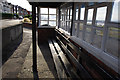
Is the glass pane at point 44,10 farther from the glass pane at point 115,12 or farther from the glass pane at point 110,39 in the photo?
the glass pane at point 115,12

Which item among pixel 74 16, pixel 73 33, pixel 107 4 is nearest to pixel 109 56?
pixel 107 4

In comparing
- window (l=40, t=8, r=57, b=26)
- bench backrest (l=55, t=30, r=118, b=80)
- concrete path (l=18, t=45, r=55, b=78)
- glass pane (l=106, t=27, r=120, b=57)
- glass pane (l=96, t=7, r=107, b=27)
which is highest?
window (l=40, t=8, r=57, b=26)

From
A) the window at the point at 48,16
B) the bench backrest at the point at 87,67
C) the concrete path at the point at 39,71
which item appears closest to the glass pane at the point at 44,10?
the window at the point at 48,16

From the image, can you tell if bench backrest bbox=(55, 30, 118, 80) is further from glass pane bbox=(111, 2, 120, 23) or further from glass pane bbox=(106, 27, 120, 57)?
glass pane bbox=(111, 2, 120, 23)

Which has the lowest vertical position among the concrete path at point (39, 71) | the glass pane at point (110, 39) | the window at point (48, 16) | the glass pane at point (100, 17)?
the concrete path at point (39, 71)

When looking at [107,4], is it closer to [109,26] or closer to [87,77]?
[109,26]

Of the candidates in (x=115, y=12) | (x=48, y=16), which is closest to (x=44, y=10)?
(x=48, y=16)

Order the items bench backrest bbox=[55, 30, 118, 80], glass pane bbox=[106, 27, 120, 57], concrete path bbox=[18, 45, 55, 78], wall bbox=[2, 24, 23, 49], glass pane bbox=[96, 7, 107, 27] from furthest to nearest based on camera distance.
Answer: wall bbox=[2, 24, 23, 49] < concrete path bbox=[18, 45, 55, 78] < glass pane bbox=[96, 7, 107, 27] < glass pane bbox=[106, 27, 120, 57] < bench backrest bbox=[55, 30, 118, 80]

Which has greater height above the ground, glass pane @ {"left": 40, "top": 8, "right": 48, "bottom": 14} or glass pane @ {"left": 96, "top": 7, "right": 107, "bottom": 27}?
glass pane @ {"left": 40, "top": 8, "right": 48, "bottom": 14}

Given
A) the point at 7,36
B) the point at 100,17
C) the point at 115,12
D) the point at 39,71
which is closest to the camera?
the point at 115,12

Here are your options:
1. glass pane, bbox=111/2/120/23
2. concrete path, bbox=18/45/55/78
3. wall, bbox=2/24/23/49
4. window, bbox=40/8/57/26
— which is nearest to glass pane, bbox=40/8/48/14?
window, bbox=40/8/57/26

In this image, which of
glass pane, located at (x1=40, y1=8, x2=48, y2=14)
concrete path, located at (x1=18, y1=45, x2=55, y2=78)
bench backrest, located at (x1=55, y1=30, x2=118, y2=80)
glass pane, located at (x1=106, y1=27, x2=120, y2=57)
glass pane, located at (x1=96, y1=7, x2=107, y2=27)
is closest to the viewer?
bench backrest, located at (x1=55, y1=30, x2=118, y2=80)

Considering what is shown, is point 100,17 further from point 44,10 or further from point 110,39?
point 44,10

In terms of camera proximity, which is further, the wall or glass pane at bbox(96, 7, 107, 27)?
the wall
